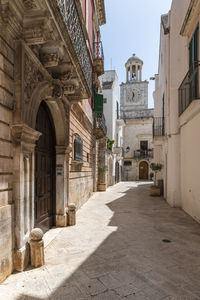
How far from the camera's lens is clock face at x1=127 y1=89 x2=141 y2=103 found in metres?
34.7

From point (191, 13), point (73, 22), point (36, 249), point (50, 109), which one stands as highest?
point (191, 13)

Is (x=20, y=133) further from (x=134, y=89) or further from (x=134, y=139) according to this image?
(x=134, y=89)

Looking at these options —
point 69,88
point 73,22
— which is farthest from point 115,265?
point 73,22

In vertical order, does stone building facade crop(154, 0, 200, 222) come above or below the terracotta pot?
above

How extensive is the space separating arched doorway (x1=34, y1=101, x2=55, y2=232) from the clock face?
31.1 metres

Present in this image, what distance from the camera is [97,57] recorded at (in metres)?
12.3

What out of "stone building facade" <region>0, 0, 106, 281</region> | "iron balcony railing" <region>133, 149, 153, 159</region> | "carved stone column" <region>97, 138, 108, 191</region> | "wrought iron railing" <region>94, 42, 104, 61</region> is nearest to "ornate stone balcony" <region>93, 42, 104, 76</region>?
"wrought iron railing" <region>94, 42, 104, 61</region>

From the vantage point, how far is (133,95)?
115 feet

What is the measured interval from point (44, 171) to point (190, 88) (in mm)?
5947

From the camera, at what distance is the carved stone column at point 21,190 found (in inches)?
126

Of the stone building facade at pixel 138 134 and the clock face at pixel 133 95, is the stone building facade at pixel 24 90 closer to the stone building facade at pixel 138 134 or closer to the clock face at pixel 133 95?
the stone building facade at pixel 138 134

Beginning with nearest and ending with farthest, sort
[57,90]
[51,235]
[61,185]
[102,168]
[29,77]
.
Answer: [29,77] < [57,90] < [51,235] < [61,185] < [102,168]

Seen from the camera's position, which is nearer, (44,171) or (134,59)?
(44,171)

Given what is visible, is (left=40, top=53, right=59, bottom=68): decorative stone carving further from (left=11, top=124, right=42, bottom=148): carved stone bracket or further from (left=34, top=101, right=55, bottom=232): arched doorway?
(left=11, top=124, right=42, bottom=148): carved stone bracket
